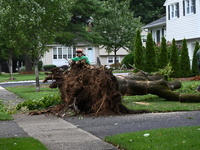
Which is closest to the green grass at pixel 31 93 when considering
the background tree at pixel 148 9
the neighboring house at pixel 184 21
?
the neighboring house at pixel 184 21

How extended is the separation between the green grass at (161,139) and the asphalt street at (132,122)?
2.14 ft

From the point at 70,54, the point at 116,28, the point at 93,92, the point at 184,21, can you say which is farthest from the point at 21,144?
the point at 70,54

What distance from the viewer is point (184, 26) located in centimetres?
3397

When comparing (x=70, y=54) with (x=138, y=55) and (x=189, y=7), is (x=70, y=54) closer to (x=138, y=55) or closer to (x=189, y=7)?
(x=189, y=7)

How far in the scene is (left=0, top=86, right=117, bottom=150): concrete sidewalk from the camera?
719 cm

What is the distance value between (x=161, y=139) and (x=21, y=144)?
7.69ft

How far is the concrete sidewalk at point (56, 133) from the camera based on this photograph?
719cm

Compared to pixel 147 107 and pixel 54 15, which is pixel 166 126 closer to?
pixel 147 107

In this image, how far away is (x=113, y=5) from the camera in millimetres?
51312

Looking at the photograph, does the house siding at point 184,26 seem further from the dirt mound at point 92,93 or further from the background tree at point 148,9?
the background tree at point 148,9

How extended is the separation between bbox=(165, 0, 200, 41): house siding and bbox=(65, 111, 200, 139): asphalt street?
22.7m

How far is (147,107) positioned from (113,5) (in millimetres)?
40459

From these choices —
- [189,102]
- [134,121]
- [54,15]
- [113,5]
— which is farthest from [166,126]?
[113,5]

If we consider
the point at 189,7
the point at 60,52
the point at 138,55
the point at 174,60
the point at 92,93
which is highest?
the point at 189,7
